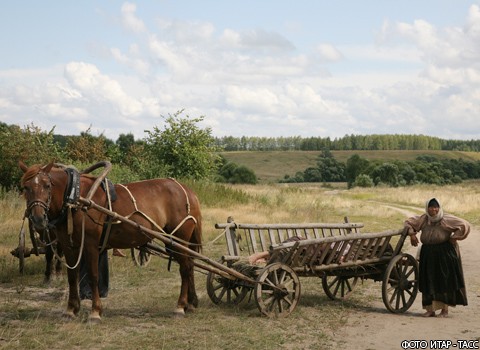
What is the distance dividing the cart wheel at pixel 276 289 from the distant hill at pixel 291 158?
376ft

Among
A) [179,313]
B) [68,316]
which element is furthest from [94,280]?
[179,313]

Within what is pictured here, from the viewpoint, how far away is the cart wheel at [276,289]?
898 cm

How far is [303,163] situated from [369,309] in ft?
419

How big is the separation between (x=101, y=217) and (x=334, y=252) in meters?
3.55

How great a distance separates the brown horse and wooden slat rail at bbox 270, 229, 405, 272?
136 centimetres

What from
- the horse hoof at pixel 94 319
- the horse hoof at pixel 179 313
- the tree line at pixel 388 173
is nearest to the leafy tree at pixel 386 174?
the tree line at pixel 388 173

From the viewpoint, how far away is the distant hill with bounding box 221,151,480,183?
131m

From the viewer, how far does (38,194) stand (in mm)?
7859

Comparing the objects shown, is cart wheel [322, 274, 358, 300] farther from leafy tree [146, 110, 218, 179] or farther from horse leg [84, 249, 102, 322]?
leafy tree [146, 110, 218, 179]

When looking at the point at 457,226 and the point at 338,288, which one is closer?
the point at 457,226

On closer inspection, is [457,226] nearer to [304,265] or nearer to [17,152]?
[304,265]

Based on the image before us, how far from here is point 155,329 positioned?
27.3 ft

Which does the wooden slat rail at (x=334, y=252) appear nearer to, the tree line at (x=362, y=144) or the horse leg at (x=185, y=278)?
the horse leg at (x=185, y=278)

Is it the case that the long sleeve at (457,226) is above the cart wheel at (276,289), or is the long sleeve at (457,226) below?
above
